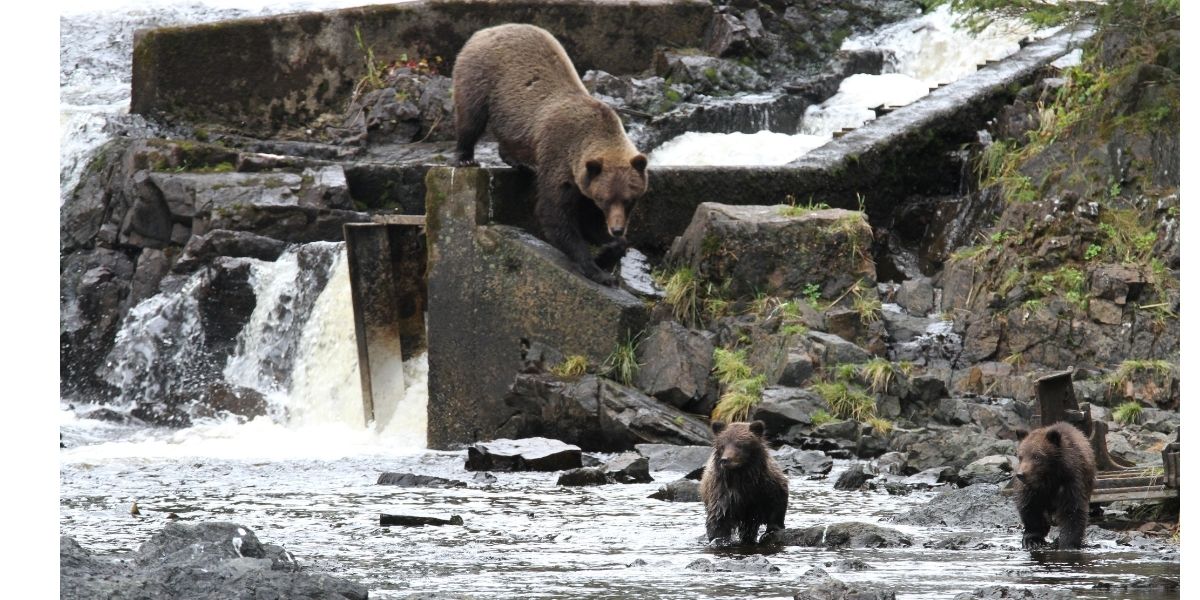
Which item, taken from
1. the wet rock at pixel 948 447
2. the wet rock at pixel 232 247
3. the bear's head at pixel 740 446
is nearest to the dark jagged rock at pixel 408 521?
the bear's head at pixel 740 446

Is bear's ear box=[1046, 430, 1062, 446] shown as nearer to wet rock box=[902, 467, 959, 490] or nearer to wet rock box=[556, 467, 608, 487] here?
wet rock box=[902, 467, 959, 490]

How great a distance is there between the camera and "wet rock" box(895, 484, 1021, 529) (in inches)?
357

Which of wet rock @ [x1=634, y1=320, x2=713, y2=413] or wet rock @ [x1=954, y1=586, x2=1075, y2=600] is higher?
wet rock @ [x1=954, y1=586, x2=1075, y2=600]

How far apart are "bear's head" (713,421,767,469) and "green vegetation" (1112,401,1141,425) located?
197 inches

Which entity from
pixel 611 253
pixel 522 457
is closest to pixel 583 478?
pixel 522 457

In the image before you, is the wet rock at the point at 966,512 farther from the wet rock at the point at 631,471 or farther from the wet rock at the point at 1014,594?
the wet rock at the point at 631,471

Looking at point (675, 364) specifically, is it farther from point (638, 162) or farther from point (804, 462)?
point (804, 462)

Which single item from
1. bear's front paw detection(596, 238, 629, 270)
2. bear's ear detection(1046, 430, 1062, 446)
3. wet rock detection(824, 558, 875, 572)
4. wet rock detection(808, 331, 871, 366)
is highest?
bear's front paw detection(596, 238, 629, 270)

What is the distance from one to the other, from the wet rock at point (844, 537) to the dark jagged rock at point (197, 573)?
2.87m

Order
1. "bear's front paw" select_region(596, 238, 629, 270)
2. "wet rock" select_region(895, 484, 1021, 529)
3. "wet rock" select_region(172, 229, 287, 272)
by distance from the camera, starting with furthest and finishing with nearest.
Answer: "wet rock" select_region(172, 229, 287, 272) → "bear's front paw" select_region(596, 238, 629, 270) → "wet rock" select_region(895, 484, 1021, 529)

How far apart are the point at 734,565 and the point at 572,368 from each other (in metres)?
6.90

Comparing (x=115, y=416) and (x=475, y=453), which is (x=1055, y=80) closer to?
(x=475, y=453)

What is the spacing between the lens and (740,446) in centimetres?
837

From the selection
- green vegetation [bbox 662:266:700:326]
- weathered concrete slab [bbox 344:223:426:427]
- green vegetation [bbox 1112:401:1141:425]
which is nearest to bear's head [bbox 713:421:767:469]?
green vegetation [bbox 1112:401:1141:425]
